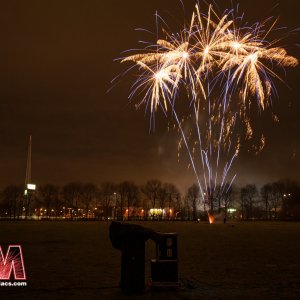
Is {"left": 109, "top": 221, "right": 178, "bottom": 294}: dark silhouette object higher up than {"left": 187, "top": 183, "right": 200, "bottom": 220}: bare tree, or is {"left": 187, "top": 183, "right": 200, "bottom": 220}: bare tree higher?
{"left": 187, "top": 183, "right": 200, "bottom": 220}: bare tree

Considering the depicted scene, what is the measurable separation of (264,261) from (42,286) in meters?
8.25

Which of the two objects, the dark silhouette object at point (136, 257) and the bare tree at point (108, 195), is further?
the bare tree at point (108, 195)

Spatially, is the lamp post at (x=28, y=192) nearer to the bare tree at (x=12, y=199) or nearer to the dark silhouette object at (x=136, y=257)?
the bare tree at (x=12, y=199)

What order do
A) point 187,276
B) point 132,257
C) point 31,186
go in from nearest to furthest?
point 132,257 → point 187,276 → point 31,186

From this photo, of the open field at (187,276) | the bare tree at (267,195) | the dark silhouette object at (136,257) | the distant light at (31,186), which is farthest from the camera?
the distant light at (31,186)

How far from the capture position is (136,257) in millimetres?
9773

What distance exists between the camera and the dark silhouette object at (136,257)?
9680 mm

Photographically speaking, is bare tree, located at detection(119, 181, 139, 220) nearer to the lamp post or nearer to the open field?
the lamp post

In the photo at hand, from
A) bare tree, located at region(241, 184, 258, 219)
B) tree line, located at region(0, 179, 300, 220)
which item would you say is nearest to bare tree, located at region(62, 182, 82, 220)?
tree line, located at region(0, 179, 300, 220)

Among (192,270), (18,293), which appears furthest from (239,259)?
(18,293)

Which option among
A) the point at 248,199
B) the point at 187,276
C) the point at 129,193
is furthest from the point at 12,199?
the point at 187,276

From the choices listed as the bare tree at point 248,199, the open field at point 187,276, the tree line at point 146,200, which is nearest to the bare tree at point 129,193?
the tree line at point 146,200

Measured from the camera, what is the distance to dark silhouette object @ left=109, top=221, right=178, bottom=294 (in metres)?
9.68

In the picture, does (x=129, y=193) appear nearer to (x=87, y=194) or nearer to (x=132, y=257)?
(x=87, y=194)
